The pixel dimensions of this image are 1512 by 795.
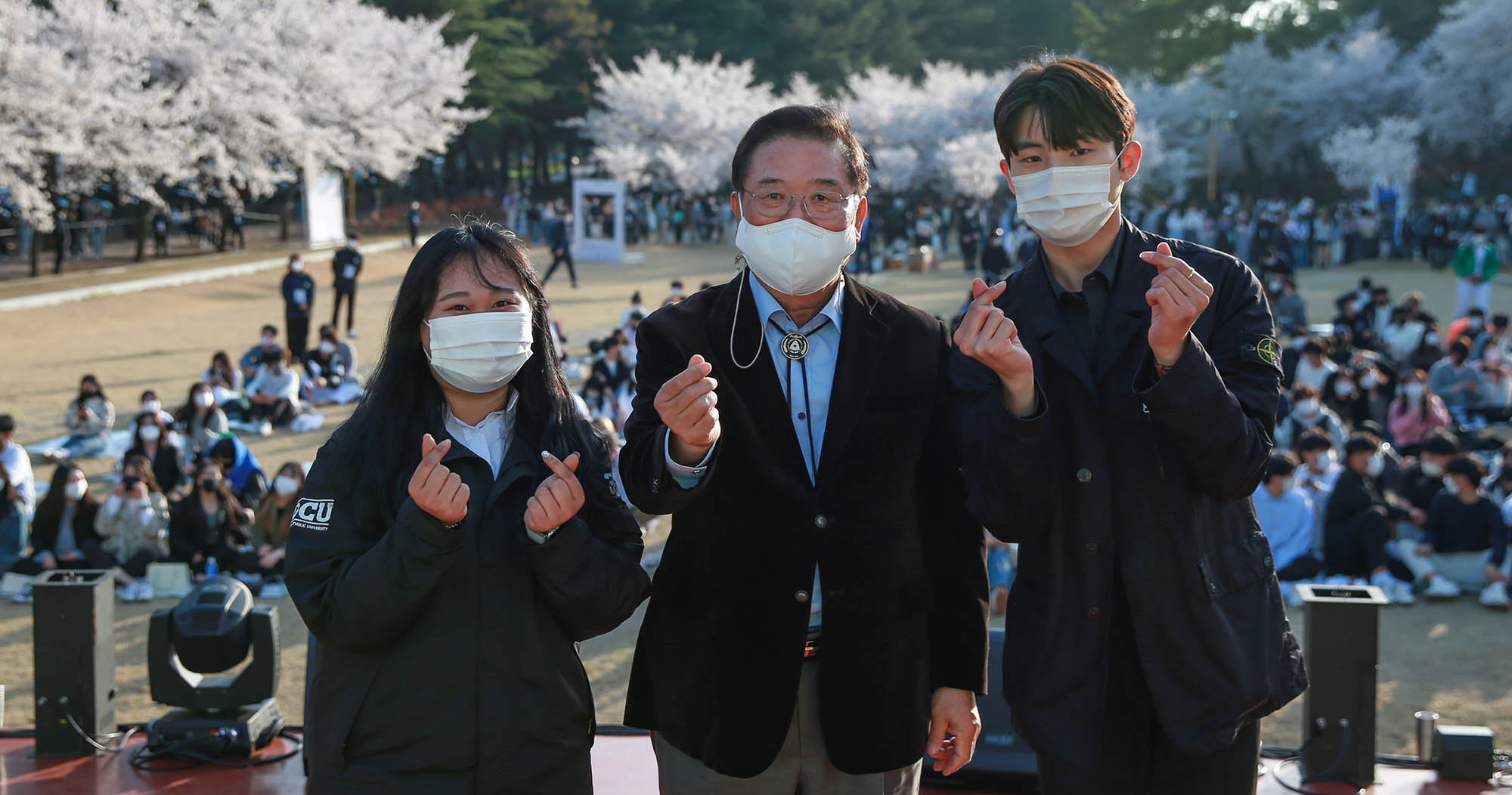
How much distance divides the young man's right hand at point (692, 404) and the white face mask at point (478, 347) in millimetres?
478

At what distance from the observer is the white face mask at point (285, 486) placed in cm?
865

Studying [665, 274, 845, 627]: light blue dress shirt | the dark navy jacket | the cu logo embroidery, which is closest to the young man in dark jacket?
the dark navy jacket

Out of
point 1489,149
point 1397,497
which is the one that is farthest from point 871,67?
point 1397,497

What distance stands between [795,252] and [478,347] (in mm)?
645

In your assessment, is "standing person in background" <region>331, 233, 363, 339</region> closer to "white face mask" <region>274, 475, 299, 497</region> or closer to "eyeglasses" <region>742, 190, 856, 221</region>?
"white face mask" <region>274, 475, 299, 497</region>

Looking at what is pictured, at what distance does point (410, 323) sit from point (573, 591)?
650 mm

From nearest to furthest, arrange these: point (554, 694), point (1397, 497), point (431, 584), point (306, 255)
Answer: point (431, 584) < point (554, 694) < point (1397, 497) < point (306, 255)

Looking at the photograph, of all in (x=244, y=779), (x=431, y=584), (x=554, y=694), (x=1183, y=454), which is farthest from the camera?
(x=244, y=779)

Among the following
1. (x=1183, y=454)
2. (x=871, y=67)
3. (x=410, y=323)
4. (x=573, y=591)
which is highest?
(x=871, y=67)

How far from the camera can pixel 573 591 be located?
236cm

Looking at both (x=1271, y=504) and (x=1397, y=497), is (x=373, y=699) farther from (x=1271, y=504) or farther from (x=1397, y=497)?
(x=1397, y=497)

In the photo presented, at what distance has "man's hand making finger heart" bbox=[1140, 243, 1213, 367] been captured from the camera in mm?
2043

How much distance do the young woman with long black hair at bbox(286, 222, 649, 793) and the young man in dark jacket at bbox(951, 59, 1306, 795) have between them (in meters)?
0.76

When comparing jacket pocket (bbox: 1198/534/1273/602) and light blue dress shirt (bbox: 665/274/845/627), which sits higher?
light blue dress shirt (bbox: 665/274/845/627)
